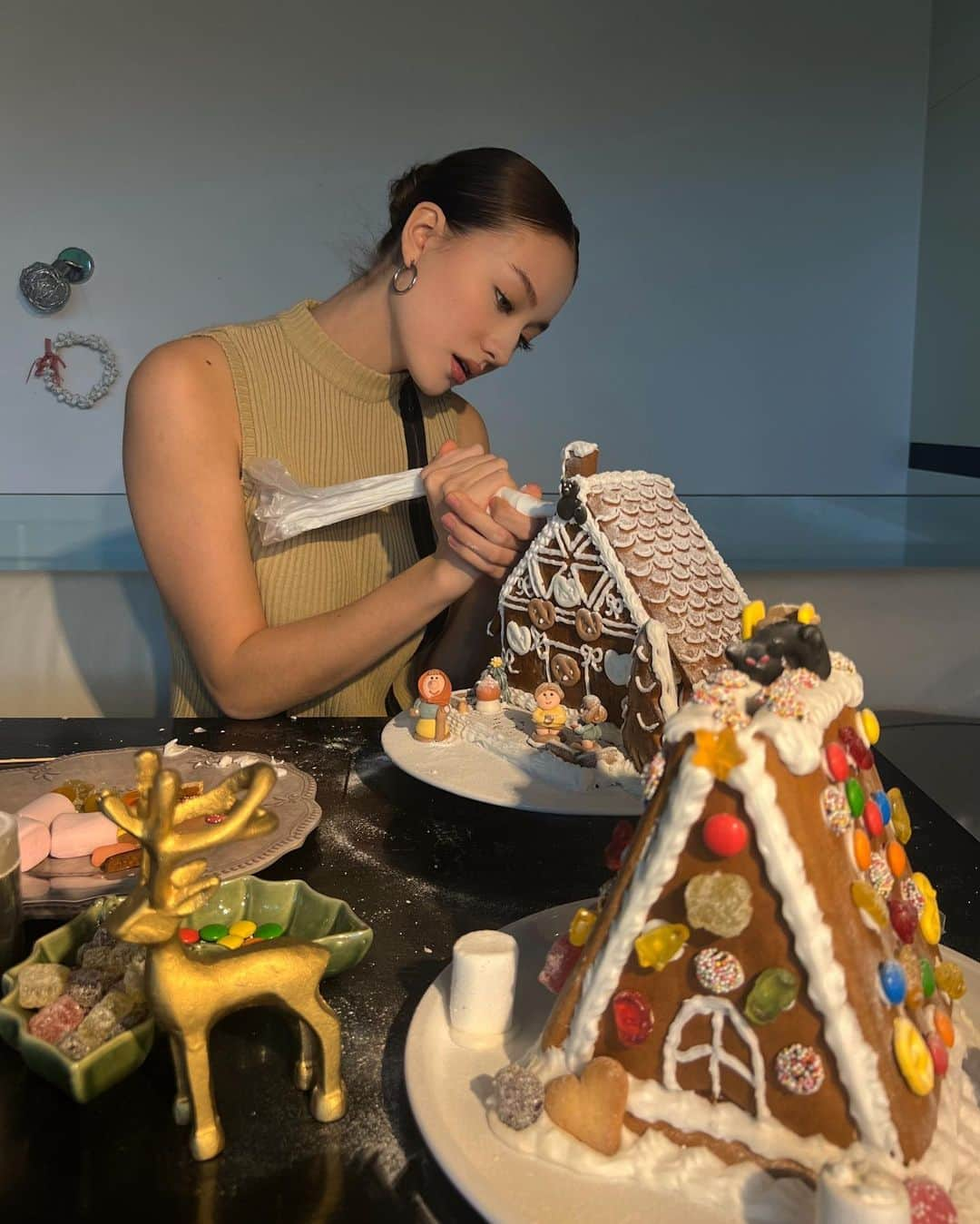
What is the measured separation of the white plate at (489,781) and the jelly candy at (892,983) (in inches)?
15.8

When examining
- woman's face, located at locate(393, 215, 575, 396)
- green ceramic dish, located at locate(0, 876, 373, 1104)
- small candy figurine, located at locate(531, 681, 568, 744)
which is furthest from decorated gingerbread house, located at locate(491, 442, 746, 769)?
green ceramic dish, located at locate(0, 876, 373, 1104)

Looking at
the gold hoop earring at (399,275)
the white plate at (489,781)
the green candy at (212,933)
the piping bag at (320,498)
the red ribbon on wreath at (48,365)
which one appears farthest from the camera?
the red ribbon on wreath at (48,365)

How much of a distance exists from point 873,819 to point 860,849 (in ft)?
0.14

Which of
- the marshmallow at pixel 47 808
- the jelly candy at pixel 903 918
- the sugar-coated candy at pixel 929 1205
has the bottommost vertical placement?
the sugar-coated candy at pixel 929 1205

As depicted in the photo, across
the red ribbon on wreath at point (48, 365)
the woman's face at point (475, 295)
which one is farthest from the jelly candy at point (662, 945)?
the red ribbon on wreath at point (48, 365)

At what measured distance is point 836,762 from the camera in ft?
1.87

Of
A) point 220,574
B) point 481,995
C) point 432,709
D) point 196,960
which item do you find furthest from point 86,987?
point 220,574

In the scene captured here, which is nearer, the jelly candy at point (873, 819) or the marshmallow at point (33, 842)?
the jelly candy at point (873, 819)

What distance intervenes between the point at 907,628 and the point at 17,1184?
1919 mm

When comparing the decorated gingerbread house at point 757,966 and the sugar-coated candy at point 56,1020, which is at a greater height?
the decorated gingerbread house at point 757,966

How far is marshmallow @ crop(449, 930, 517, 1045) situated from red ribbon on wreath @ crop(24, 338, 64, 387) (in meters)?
2.95

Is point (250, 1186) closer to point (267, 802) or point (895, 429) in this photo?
point (267, 802)

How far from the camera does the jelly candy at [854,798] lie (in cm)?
58

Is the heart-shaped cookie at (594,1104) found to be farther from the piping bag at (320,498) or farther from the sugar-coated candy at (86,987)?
the piping bag at (320,498)
